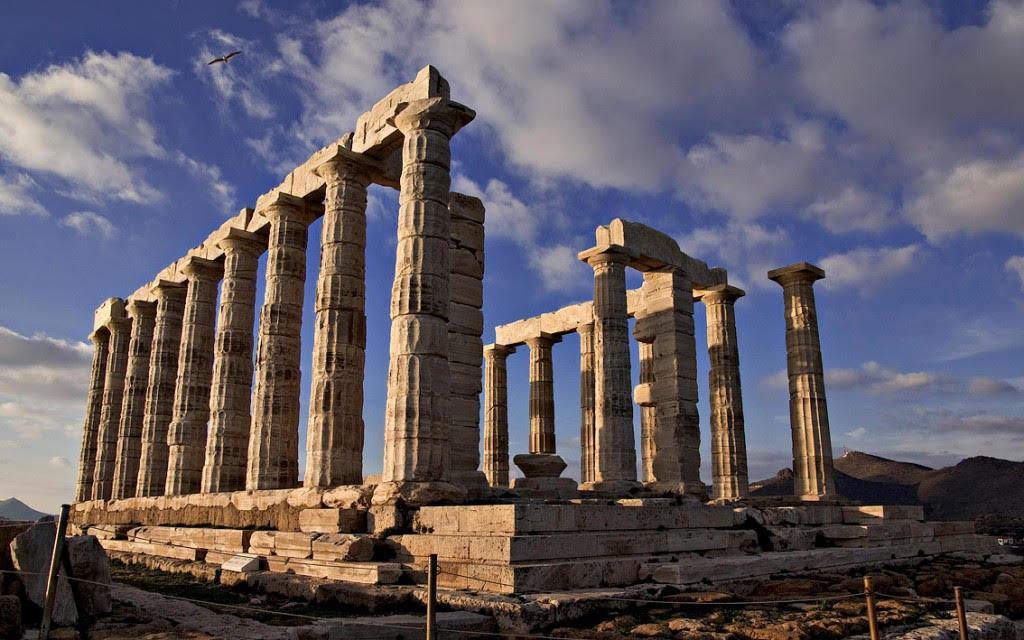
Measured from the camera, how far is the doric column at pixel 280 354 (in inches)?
729

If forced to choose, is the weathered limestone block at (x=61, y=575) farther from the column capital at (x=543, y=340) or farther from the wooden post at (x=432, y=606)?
the column capital at (x=543, y=340)

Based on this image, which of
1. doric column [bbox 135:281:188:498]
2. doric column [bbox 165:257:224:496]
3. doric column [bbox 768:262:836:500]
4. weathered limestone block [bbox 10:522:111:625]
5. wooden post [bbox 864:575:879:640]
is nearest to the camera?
wooden post [bbox 864:575:879:640]

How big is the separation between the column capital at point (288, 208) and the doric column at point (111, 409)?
46.6ft

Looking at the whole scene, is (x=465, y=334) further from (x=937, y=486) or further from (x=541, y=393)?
(x=937, y=486)

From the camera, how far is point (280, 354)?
1920 cm

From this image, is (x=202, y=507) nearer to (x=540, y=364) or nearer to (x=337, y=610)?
(x=337, y=610)

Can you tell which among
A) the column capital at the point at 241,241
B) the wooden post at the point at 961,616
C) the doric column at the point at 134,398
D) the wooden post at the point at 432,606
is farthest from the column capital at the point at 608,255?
the wooden post at the point at 432,606

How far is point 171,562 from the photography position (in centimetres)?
1539

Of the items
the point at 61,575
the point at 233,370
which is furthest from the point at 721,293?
the point at 61,575

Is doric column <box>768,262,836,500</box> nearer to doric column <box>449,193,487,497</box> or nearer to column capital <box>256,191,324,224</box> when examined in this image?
doric column <box>449,193,487,497</box>

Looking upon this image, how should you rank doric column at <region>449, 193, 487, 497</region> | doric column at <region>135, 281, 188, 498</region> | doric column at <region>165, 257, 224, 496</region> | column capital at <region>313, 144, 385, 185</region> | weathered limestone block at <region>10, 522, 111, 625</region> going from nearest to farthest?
weathered limestone block at <region>10, 522, 111, 625</region>
column capital at <region>313, 144, 385, 185</region>
doric column at <region>449, 193, 487, 497</region>
doric column at <region>165, 257, 224, 496</region>
doric column at <region>135, 281, 188, 498</region>

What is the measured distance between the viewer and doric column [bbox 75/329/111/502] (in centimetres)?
3102

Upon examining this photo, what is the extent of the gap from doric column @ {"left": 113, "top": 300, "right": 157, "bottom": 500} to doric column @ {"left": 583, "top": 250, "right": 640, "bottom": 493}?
635 inches

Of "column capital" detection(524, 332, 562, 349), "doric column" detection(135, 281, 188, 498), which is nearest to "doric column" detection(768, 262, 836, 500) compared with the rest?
"column capital" detection(524, 332, 562, 349)
